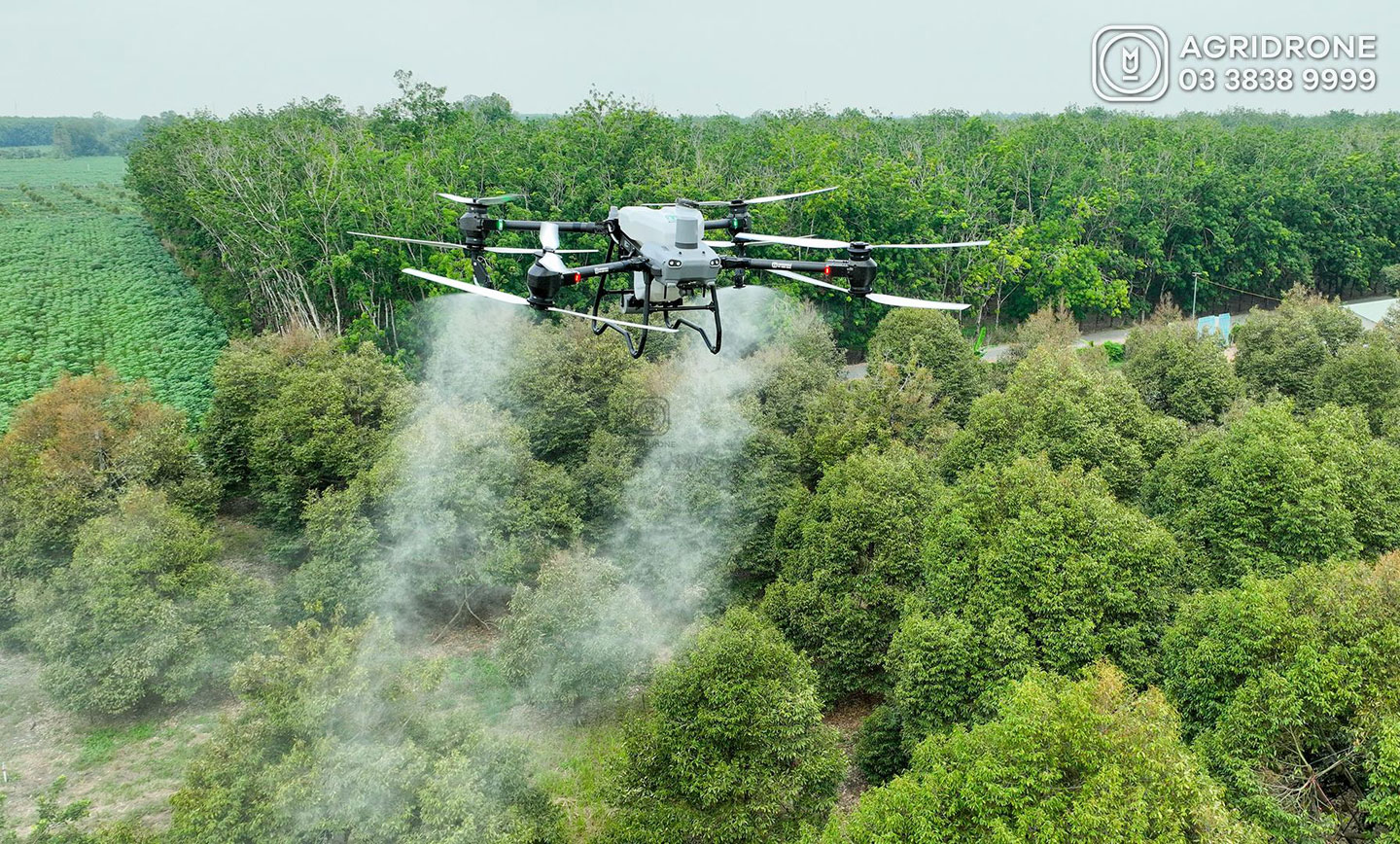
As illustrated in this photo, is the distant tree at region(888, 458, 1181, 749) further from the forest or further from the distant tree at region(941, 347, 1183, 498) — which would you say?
the distant tree at region(941, 347, 1183, 498)

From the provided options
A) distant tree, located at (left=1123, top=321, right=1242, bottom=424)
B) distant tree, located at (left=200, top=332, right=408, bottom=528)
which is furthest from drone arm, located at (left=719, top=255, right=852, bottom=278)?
distant tree, located at (left=1123, top=321, right=1242, bottom=424)

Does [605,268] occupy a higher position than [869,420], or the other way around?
[605,268]

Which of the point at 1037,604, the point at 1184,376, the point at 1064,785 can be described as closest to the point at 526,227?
the point at 1064,785

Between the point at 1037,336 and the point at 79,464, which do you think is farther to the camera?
the point at 1037,336

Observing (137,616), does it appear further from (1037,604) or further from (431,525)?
(1037,604)

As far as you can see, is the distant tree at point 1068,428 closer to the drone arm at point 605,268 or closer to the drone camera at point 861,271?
the drone camera at point 861,271

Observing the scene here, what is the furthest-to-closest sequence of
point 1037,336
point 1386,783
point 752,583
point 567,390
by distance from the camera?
point 1037,336, point 567,390, point 752,583, point 1386,783

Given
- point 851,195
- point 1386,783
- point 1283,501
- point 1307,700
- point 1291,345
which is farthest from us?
point 851,195
